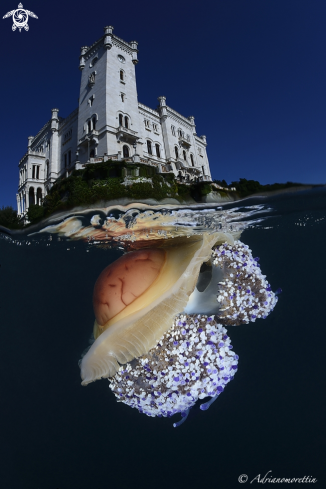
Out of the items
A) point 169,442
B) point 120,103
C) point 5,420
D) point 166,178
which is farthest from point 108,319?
point 120,103

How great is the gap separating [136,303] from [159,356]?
0.42m

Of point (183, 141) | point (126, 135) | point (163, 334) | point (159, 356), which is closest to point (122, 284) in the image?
point (163, 334)

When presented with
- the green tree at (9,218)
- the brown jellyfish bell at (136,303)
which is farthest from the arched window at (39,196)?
the brown jellyfish bell at (136,303)

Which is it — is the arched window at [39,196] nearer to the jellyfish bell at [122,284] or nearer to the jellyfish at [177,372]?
the jellyfish bell at [122,284]

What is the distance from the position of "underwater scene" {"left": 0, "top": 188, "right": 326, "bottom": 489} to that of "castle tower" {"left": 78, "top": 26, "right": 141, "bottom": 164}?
18307 mm

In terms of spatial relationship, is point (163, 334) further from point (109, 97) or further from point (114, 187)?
point (109, 97)

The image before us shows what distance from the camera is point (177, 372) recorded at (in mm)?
1691

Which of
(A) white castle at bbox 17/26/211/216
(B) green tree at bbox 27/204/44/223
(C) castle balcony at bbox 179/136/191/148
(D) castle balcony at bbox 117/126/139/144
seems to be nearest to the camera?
(B) green tree at bbox 27/204/44/223

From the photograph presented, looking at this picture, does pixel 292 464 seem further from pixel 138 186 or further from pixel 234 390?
pixel 138 186

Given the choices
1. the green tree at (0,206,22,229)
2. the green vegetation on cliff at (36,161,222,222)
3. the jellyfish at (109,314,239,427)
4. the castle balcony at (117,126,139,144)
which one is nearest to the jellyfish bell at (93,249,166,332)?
the jellyfish at (109,314,239,427)

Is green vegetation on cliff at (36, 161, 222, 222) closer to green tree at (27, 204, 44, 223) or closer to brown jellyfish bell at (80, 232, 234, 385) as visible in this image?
green tree at (27, 204, 44, 223)

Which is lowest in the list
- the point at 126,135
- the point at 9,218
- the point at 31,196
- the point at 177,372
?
the point at 177,372

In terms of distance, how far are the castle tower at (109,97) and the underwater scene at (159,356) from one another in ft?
60.1

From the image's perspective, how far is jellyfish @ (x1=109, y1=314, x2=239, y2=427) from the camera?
66.7 inches
